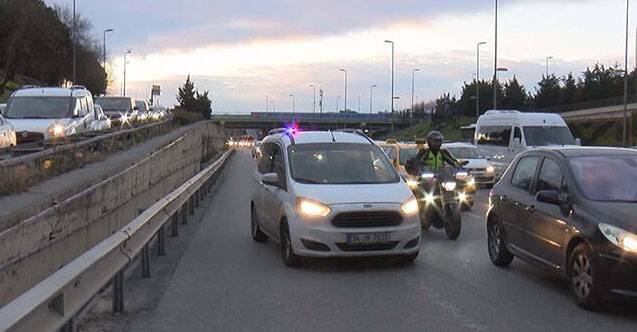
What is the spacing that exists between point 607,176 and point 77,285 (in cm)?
548

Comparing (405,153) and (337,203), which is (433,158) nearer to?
(337,203)

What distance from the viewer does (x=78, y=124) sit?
20453 millimetres

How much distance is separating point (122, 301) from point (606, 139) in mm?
58284

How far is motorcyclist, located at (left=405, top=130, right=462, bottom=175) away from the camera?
1235 cm

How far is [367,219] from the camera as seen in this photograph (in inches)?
351

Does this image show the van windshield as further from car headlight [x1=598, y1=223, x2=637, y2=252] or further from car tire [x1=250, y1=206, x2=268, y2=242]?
car headlight [x1=598, y1=223, x2=637, y2=252]

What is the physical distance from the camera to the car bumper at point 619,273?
6.35 m

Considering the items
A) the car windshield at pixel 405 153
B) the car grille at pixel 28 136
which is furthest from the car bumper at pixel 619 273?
the car grille at pixel 28 136

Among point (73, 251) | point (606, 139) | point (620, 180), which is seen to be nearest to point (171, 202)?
point (73, 251)

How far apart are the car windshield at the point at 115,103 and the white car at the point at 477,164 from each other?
19.2 meters

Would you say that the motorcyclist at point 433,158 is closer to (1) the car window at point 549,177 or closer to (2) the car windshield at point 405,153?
(1) the car window at point 549,177

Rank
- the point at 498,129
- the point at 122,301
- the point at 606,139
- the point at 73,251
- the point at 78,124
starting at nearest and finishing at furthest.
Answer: the point at 122,301
the point at 73,251
the point at 78,124
the point at 498,129
the point at 606,139

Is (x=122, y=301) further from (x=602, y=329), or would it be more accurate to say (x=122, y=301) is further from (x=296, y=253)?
(x=602, y=329)

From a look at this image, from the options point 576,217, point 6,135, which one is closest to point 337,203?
point 576,217
